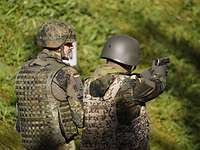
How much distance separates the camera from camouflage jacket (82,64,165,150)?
5.37m

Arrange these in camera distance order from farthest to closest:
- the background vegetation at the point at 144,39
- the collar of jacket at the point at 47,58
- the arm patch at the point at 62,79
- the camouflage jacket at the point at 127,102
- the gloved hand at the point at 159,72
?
1. the background vegetation at the point at 144,39
2. the collar of jacket at the point at 47,58
3. the arm patch at the point at 62,79
4. the gloved hand at the point at 159,72
5. the camouflage jacket at the point at 127,102

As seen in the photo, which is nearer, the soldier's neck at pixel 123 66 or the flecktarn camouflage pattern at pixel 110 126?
the flecktarn camouflage pattern at pixel 110 126

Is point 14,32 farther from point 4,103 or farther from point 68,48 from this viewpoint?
point 68,48

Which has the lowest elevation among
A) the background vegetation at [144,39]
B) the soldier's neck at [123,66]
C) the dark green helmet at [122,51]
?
the background vegetation at [144,39]

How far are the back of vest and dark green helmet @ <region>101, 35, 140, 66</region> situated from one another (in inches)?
18.6

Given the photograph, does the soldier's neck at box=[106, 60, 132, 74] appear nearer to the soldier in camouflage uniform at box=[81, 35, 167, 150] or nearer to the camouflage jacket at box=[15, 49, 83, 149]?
the soldier in camouflage uniform at box=[81, 35, 167, 150]

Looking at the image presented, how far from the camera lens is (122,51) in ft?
18.6

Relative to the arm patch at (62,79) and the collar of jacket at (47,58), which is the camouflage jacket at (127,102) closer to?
the arm patch at (62,79)

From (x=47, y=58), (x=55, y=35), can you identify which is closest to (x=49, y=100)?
(x=47, y=58)

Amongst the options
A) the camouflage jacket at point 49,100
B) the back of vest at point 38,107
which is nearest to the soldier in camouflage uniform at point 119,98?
the camouflage jacket at point 49,100

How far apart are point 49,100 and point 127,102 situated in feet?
2.42

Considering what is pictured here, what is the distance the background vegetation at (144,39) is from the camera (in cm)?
1031

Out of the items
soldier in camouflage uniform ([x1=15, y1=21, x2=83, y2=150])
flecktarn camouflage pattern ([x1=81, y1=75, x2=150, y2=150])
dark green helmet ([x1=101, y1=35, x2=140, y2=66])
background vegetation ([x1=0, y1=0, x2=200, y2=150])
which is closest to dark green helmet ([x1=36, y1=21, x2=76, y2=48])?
soldier in camouflage uniform ([x1=15, y1=21, x2=83, y2=150])

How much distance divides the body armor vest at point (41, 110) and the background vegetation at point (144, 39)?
145 inches
